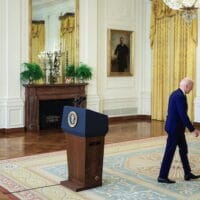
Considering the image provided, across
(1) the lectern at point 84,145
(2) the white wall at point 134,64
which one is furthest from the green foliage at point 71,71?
(1) the lectern at point 84,145

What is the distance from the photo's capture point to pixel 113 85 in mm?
11367

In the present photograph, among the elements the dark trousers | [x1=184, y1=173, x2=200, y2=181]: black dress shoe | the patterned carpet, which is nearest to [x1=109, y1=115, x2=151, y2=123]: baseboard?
the patterned carpet

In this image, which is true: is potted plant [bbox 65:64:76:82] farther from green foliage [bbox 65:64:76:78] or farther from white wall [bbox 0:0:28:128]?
white wall [bbox 0:0:28:128]

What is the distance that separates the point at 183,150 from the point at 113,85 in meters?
6.45

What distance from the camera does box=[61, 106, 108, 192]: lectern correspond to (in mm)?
4594

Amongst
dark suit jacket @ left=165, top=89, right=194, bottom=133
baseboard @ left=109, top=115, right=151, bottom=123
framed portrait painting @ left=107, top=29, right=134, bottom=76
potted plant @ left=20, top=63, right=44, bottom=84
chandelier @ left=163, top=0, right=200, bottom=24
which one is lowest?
baseboard @ left=109, top=115, right=151, bottom=123

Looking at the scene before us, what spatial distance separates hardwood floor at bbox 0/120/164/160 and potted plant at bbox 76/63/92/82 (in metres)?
1.54

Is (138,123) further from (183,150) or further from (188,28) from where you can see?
(183,150)

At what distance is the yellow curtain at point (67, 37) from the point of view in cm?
1026

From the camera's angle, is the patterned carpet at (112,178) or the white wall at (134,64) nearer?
the patterned carpet at (112,178)

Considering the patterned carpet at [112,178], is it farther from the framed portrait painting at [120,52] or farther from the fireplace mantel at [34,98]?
the framed portrait painting at [120,52]

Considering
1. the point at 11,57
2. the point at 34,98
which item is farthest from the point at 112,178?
the point at 11,57

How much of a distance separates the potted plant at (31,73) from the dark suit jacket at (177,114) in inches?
197

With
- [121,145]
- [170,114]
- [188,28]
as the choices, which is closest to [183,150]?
[170,114]
